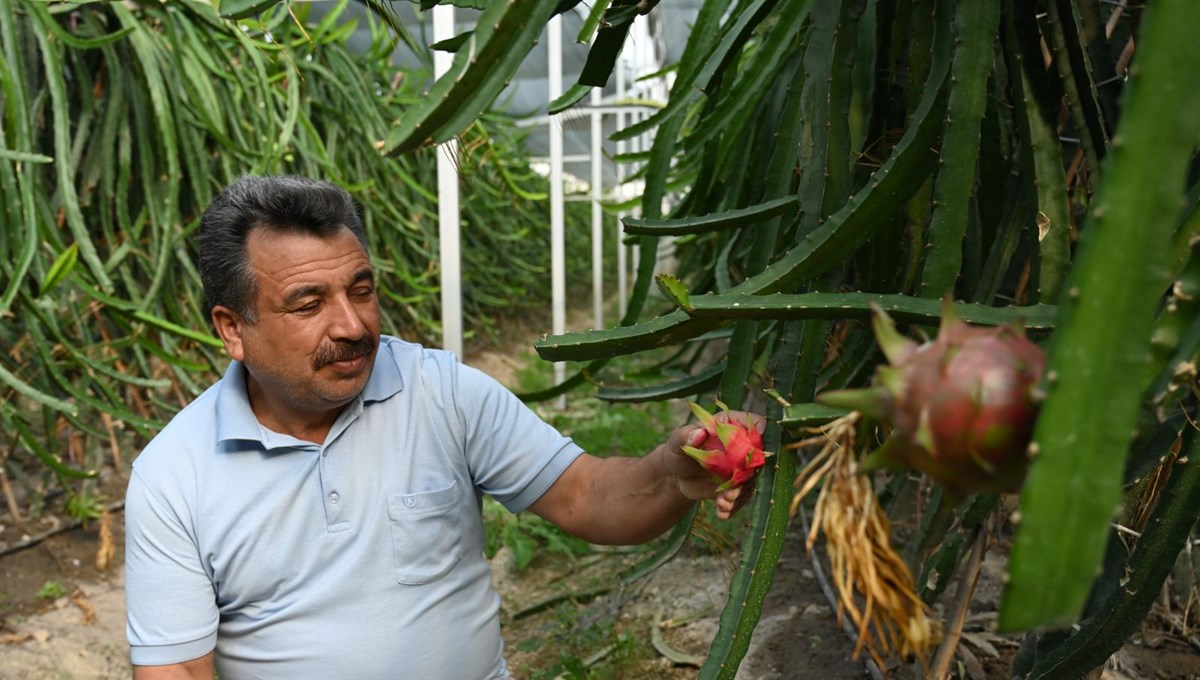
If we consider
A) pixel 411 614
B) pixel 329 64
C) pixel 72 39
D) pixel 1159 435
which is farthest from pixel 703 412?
pixel 329 64

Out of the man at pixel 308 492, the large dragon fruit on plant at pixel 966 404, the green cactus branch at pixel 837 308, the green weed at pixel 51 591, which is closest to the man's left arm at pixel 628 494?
the man at pixel 308 492

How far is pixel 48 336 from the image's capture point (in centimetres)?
194

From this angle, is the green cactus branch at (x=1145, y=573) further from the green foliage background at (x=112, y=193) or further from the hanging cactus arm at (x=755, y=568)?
the green foliage background at (x=112, y=193)

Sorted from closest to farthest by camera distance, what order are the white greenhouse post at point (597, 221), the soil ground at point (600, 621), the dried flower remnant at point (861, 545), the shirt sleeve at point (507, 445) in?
the dried flower remnant at point (861, 545) → the shirt sleeve at point (507, 445) → the soil ground at point (600, 621) → the white greenhouse post at point (597, 221)

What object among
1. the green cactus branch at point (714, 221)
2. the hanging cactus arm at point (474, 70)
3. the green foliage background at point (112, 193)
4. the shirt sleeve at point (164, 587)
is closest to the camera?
the hanging cactus arm at point (474, 70)

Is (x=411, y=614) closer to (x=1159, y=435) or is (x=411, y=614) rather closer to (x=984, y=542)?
(x=984, y=542)

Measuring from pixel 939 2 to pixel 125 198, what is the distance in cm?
187

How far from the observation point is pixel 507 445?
133 cm

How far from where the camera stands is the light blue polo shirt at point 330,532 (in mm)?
1204

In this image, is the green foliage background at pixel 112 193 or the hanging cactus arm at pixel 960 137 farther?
the green foliage background at pixel 112 193

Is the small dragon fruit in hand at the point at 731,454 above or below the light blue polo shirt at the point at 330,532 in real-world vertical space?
above

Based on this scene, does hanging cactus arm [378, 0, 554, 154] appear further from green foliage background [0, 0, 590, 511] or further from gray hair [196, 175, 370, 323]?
green foliage background [0, 0, 590, 511]

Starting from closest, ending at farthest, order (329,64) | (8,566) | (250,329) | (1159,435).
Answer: (1159,435) < (250,329) < (8,566) < (329,64)

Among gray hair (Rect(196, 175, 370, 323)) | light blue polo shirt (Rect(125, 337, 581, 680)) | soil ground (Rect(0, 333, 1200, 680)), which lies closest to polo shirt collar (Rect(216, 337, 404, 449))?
light blue polo shirt (Rect(125, 337, 581, 680))
